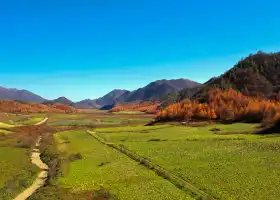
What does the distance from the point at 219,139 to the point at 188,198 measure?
52170 mm

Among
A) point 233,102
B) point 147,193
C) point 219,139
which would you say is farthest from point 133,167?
point 233,102

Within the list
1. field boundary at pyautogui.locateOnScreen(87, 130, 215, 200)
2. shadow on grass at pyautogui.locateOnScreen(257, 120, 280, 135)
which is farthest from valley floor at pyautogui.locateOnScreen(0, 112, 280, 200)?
shadow on grass at pyautogui.locateOnScreen(257, 120, 280, 135)

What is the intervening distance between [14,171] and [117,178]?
18901mm

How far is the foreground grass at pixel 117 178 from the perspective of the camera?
41.7 m

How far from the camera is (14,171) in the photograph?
57.4 m

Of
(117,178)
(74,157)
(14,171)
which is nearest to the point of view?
(117,178)

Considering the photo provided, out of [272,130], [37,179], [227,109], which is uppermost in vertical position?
[227,109]

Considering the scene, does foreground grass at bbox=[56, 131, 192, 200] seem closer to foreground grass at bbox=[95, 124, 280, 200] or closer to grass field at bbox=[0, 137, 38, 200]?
foreground grass at bbox=[95, 124, 280, 200]

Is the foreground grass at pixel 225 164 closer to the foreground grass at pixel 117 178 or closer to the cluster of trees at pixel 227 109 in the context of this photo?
the foreground grass at pixel 117 178

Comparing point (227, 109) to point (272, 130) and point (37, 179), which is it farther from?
point (37, 179)

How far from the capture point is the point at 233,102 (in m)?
180

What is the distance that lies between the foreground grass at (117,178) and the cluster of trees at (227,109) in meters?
78.6

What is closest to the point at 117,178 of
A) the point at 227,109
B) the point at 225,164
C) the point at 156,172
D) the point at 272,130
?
the point at 156,172

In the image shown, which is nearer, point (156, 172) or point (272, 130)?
point (156, 172)
